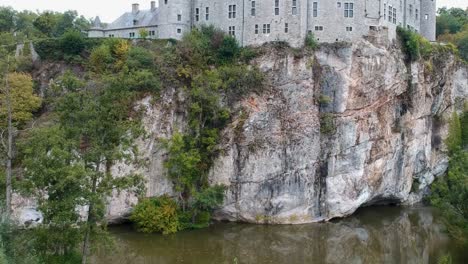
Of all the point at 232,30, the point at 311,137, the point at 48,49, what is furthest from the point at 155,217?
the point at 232,30

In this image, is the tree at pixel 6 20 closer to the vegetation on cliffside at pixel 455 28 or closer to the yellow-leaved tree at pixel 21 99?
the yellow-leaved tree at pixel 21 99

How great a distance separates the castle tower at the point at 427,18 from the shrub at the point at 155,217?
31.0 meters

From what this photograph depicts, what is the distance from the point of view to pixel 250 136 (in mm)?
37688

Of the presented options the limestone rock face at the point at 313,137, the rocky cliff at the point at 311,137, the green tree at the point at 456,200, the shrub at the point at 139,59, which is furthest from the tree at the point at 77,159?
the green tree at the point at 456,200

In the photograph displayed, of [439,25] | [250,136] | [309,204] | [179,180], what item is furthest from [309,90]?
[439,25]

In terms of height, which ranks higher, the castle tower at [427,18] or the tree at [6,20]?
the tree at [6,20]

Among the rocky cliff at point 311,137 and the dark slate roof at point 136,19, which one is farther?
the dark slate roof at point 136,19

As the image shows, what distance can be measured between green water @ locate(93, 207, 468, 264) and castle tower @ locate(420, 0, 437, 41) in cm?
1999

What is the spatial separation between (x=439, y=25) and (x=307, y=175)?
37.1 metres

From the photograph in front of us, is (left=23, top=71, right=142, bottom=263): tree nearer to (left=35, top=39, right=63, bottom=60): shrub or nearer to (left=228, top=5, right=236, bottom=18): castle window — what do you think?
(left=35, top=39, right=63, bottom=60): shrub

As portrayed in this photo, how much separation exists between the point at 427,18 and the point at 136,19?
27500 mm

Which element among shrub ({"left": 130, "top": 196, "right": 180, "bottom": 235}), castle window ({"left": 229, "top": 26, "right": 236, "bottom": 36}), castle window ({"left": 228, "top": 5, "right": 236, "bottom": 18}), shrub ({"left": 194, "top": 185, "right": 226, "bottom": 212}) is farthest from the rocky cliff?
castle window ({"left": 228, "top": 5, "right": 236, "bottom": 18})

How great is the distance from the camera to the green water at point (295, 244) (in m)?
29.1

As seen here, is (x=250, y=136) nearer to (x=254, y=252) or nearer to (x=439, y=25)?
(x=254, y=252)
